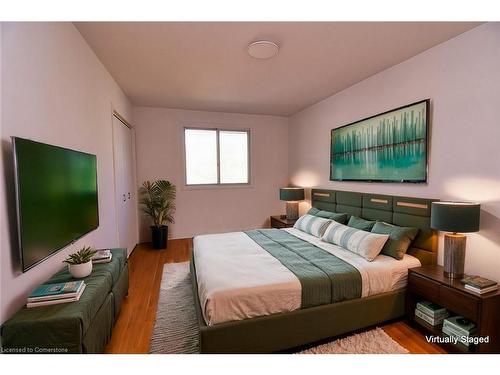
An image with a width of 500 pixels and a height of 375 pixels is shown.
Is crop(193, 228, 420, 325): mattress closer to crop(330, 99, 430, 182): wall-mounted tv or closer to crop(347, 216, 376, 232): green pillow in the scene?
crop(347, 216, 376, 232): green pillow

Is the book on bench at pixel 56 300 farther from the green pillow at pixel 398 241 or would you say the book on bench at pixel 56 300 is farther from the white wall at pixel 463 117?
the white wall at pixel 463 117

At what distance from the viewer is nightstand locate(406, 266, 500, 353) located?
1.64 meters

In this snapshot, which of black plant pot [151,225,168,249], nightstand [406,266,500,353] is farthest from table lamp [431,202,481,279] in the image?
black plant pot [151,225,168,249]

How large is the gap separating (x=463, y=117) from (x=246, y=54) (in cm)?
212

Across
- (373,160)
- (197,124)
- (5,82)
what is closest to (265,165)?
(197,124)

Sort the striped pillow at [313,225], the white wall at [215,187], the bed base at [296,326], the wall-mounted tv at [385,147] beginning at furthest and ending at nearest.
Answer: the white wall at [215,187], the striped pillow at [313,225], the wall-mounted tv at [385,147], the bed base at [296,326]

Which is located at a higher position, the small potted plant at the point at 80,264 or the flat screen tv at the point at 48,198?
the flat screen tv at the point at 48,198

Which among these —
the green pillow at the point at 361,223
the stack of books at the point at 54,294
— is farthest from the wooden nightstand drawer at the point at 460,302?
the stack of books at the point at 54,294

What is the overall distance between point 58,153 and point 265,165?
399 cm

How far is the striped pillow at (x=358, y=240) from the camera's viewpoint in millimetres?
2303

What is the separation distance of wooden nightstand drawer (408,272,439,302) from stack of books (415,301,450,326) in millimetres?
94

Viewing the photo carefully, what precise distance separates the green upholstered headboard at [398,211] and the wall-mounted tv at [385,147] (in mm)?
229

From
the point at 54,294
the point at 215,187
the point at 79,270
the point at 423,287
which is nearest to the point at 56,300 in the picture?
the point at 54,294

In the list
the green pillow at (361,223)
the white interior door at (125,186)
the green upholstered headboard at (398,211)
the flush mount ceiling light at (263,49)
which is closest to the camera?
the flush mount ceiling light at (263,49)
